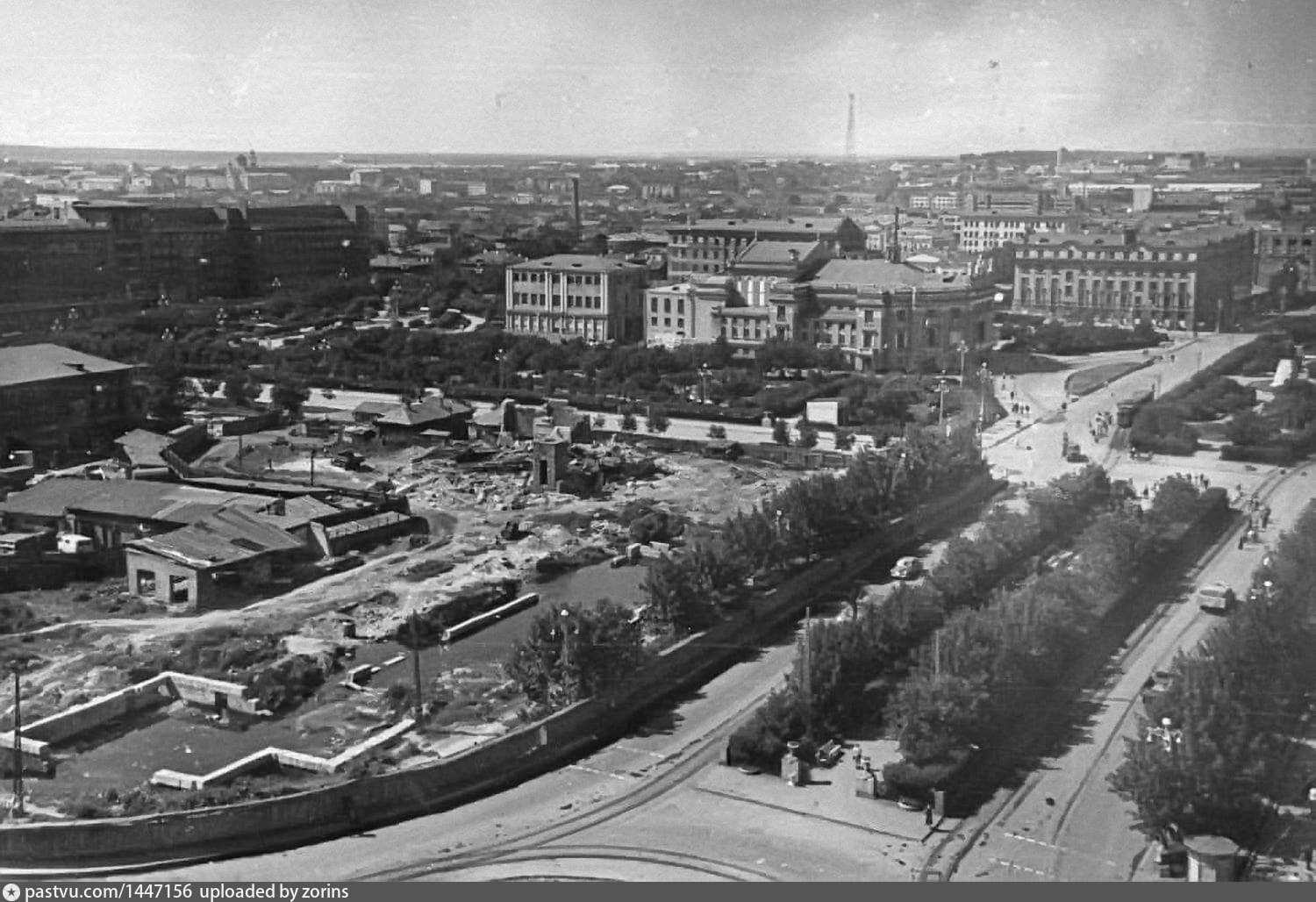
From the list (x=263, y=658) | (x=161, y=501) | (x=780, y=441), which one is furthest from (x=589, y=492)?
(x=263, y=658)

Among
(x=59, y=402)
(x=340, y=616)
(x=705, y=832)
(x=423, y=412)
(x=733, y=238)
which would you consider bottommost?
(x=705, y=832)

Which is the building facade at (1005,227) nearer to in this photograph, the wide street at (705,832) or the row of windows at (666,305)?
the row of windows at (666,305)

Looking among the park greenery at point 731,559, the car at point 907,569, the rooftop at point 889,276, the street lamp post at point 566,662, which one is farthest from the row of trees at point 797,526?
the rooftop at point 889,276

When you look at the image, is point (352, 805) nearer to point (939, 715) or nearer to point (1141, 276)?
point (939, 715)

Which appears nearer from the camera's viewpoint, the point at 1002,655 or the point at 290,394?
the point at 1002,655

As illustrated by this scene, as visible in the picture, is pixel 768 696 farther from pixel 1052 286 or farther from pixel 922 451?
pixel 1052 286

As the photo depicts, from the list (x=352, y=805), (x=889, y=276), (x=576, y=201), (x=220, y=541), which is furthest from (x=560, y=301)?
(x=352, y=805)
